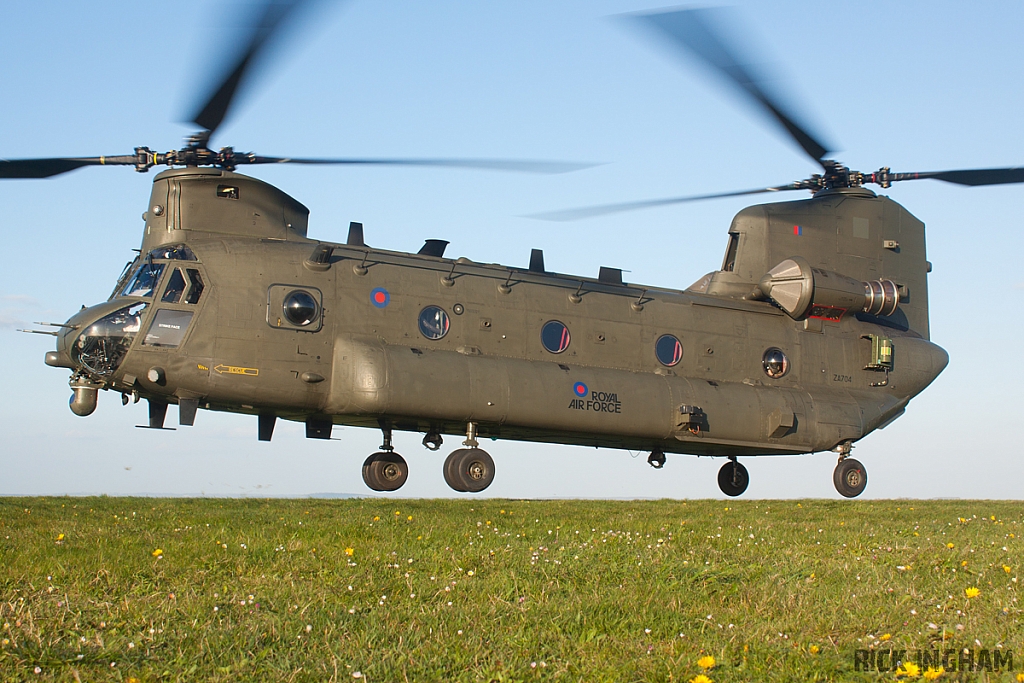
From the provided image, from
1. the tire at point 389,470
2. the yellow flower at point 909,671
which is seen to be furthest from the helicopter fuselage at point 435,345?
the yellow flower at point 909,671

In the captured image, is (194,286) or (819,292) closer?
(194,286)

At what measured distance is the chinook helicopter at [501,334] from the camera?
15.5 m

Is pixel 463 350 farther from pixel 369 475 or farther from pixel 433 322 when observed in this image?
pixel 369 475

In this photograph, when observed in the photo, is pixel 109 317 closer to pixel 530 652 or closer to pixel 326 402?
pixel 326 402

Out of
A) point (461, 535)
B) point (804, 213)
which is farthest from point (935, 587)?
point (804, 213)

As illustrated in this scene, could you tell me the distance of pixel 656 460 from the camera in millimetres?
19406

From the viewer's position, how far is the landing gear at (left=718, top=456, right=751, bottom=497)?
21.0 m

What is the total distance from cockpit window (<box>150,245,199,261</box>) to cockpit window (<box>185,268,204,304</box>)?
0.92 ft

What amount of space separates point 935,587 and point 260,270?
11.3 meters

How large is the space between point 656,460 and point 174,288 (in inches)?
373

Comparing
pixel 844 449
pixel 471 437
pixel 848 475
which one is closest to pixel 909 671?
pixel 471 437

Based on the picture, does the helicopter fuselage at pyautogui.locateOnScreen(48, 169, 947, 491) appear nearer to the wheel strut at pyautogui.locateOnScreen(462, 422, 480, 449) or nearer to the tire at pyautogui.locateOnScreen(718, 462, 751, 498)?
the wheel strut at pyautogui.locateOnScreen(462, 422, 480, 449)

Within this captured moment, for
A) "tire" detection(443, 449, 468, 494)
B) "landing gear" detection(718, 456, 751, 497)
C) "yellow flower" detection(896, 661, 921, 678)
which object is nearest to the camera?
"yellow flower" detection(896, 661, 921, 678)

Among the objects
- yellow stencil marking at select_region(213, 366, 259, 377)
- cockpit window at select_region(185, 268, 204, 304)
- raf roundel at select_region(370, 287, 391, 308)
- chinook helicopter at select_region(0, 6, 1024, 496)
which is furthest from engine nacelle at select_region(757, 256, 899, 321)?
cockpit window at select_region(185, 268, 204, 304)
